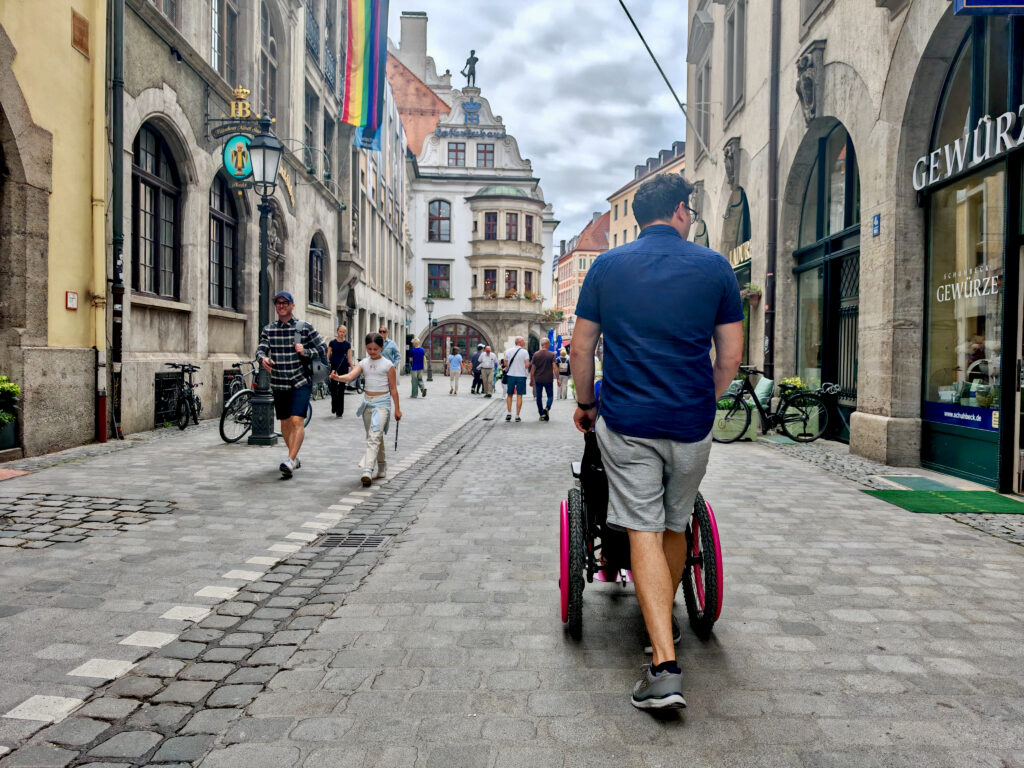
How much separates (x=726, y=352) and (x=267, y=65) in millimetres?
18494

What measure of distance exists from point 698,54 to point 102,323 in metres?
17.3

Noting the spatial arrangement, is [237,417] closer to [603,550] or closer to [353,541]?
[353,541]

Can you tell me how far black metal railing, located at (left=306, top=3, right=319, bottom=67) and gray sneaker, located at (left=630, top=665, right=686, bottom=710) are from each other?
73.6 feet

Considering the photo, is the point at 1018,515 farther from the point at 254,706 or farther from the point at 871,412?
the point at 254,706

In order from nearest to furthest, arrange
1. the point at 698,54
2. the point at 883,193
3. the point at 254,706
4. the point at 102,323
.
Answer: the point at 254,706
the point at 883,193
the point at 102,323
the point at 698,54

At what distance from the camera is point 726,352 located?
334 cm

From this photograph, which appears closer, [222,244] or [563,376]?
[222,244]

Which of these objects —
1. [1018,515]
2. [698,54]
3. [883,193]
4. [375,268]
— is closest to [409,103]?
[375,268]

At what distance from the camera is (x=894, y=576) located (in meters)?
4.82

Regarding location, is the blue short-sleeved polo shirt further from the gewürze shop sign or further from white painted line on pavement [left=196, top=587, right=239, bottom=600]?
the gewürze shop sign

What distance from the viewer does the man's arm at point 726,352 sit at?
3318 mm

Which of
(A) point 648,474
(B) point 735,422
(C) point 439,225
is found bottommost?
(B) point 735,422

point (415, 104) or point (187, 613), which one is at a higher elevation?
point (415, 104)

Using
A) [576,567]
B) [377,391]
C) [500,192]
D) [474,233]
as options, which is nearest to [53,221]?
[377,391]
